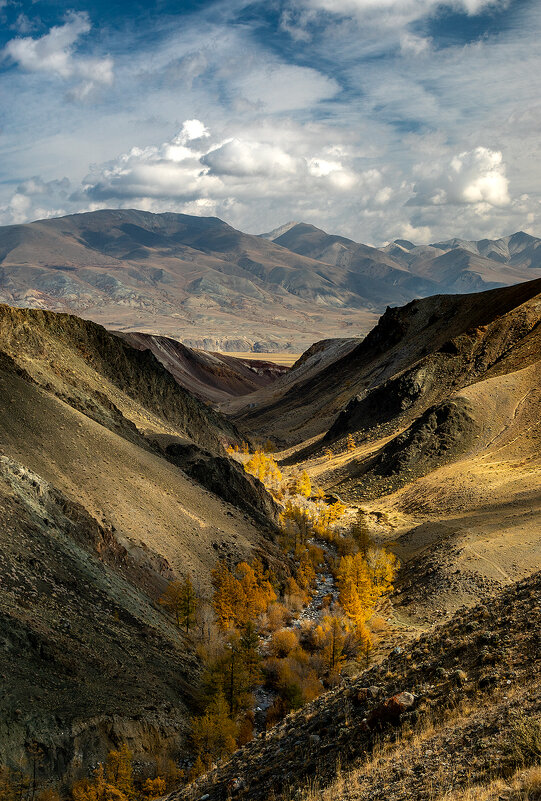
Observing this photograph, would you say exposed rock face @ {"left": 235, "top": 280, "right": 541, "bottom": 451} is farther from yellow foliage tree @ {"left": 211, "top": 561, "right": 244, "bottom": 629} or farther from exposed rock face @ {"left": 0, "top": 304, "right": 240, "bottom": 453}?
yellow foliage tree @ {"left": 211, "top": 561, "right": 244, "bottom": 629}

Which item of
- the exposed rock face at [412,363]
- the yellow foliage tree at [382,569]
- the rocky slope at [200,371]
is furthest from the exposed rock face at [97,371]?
the rocky slope at [200,371]

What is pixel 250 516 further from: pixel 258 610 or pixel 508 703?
pixel 508 703

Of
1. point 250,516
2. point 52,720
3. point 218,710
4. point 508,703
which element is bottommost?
point 250,516

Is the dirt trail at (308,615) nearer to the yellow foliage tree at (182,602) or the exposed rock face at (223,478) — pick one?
the yellow foliage tree at (182,602)

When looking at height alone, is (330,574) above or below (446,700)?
below

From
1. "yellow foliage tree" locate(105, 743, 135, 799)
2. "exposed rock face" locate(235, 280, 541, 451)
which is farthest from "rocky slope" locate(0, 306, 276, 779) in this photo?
"exposed rock face" locate(235, 280, 541, 451)

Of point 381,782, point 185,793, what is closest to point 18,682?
point 185,793

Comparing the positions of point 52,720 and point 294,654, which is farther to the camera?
point 294,654

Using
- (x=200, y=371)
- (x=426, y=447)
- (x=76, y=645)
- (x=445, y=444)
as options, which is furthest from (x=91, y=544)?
(x=200, y=371)

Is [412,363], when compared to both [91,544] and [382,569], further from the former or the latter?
[91,544]
